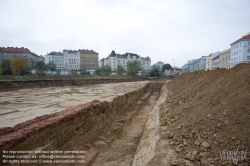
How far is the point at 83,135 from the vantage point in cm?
674

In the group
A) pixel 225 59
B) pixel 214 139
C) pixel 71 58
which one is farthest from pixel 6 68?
pixel 225 59

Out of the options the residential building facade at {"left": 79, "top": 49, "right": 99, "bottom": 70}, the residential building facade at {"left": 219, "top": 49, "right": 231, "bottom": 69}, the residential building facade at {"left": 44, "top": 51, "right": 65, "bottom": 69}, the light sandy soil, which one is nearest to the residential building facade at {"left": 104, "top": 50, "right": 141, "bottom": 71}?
the residential building facade at {"left": 79, "top": 49, "right": 99, "bottom": 70}

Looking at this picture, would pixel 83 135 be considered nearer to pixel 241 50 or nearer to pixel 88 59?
pixel 241 50

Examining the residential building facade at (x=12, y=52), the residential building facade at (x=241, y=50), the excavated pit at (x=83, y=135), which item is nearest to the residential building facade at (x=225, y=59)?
the residential building facade at (x=241, y=50)

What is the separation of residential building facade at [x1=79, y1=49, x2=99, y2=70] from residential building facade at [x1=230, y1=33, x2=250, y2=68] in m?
74.7

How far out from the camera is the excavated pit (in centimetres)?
452

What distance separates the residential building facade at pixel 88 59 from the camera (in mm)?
102375

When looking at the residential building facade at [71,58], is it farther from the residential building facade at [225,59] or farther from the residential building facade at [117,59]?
the residential building facade at [225,59]

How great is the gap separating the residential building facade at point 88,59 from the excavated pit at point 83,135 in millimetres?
96888

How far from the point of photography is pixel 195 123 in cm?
520

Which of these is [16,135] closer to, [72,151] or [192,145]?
[72,151]

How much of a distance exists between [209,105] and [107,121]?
18.0 feet

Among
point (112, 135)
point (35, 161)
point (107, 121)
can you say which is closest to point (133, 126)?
point (107, 121)

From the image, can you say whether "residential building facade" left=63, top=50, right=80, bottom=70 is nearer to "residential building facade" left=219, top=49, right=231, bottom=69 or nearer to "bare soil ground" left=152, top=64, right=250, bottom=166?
"residential building facade" left=219, top=49, right=231, bottom=69
